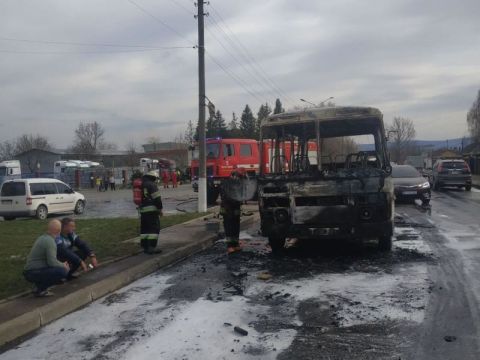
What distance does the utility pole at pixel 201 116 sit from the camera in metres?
17.0

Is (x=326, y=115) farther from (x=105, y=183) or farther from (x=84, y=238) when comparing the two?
(x=105, y=183)

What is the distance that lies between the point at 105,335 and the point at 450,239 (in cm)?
763

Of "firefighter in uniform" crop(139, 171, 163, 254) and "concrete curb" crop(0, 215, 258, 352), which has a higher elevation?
"firefighter in uniform" crop(139, 171, 163, 254)

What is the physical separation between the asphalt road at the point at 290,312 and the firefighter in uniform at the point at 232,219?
62 centimetres

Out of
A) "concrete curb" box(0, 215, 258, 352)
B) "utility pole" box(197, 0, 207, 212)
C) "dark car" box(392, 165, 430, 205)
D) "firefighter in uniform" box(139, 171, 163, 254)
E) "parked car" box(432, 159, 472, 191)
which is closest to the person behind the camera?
"concrete curb" box(0, 215, 258, 352)

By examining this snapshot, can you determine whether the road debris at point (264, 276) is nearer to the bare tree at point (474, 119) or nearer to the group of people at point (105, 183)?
the group of people at point (105, 183)

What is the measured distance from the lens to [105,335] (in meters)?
5.04

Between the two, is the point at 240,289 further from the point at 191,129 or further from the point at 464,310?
the point at 191,129

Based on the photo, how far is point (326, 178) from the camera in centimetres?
836

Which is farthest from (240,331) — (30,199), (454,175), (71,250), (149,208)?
(454,175)

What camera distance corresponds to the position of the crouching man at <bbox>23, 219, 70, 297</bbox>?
19.9ft

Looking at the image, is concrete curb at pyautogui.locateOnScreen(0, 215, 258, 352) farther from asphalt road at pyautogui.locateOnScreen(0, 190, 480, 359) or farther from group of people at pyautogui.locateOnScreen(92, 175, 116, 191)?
group of people at pyautogui.locateOnScreen(92, 175, 116, 191)

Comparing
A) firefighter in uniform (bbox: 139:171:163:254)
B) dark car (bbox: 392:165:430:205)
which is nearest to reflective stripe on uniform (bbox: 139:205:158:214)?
firefighter in uniform (bbox: 139:171:163:254)

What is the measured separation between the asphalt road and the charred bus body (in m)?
0.54
